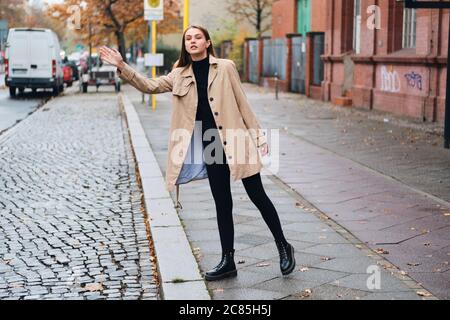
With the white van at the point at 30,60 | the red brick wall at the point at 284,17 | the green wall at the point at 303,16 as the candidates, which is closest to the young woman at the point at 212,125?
the white van at the point at 30,60

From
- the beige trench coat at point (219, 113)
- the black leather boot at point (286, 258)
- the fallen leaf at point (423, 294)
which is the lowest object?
the fallen leaf at point (423, 294)

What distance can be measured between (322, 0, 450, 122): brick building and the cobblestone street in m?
7.01

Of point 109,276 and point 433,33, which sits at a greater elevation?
point 433,33

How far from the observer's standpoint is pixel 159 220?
755 cm

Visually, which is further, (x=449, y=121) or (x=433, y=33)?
(x=433, y=33)

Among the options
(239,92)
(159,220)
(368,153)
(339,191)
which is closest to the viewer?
(239,92)

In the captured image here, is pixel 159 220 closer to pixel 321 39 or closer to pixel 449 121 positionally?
pixel 449 121

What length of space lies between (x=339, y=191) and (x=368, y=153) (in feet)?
12.0

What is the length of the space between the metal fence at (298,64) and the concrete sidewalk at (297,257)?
873 inches

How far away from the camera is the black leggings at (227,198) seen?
5.62 meters

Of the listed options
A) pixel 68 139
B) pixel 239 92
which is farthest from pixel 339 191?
pixel 68 139

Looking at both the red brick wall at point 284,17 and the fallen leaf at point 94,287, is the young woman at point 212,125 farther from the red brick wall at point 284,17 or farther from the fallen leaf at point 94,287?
the red brick wall at point 284,17

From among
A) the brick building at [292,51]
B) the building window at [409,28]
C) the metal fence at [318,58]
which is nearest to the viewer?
the building window at [409,28]

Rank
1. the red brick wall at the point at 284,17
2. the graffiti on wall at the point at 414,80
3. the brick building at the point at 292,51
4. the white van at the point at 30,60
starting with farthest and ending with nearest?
Answer: the red brick wall at the point at 284,17, the white van at the point at 30,60, the brick building at the point at 292,51, the graffiti on wall at the point at 414,80
